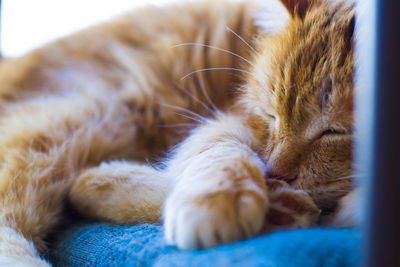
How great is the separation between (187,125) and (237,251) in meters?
0.84

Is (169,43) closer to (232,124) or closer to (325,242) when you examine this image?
(232,124)

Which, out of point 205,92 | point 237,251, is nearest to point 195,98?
point 205,92

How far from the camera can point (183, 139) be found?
136 cm

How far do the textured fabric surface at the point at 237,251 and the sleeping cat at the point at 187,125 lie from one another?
4cm

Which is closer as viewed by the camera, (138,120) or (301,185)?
(301,185)

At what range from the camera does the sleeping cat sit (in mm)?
787

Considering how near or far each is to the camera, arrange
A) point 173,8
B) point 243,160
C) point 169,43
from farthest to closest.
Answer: point 173,8, point 169,43, point 243,160

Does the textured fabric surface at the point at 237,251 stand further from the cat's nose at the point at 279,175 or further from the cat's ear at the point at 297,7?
the cat's ear at the point at 297,7

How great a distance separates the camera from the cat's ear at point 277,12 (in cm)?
104

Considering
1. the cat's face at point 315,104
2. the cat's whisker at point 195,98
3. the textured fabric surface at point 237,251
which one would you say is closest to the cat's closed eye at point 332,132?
the cat's face at point 315,104

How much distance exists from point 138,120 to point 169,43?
1.33ft

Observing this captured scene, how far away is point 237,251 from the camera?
2.04 feet

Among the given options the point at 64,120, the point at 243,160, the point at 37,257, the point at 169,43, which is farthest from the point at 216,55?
the point at 37,257

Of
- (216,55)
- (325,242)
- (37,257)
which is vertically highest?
(216,55)
